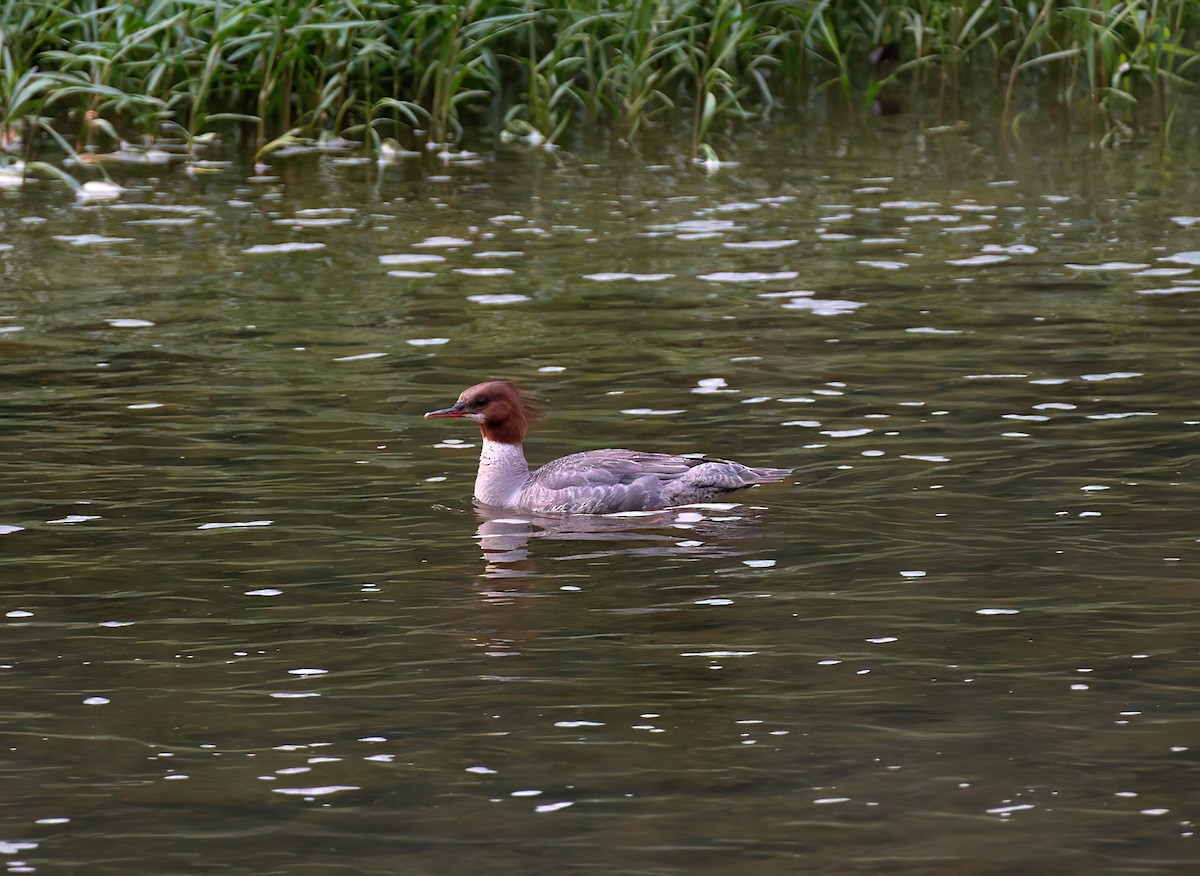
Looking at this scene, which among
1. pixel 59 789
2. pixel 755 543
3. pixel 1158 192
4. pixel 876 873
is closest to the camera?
pixel 876 873

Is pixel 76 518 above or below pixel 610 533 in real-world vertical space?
above

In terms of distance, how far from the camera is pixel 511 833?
229 inches

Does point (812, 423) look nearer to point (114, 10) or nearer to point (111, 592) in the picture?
point (111, 592)

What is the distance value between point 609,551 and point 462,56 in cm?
997

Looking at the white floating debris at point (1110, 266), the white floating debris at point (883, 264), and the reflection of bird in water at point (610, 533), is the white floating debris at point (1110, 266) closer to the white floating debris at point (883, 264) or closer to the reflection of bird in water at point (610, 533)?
the white floating debris at point (883, 264)

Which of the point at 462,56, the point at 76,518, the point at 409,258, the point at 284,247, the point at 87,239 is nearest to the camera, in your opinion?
the point at 76,518

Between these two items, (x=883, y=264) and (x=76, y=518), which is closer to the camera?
(x=76, y=518)

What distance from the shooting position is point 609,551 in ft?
28.5

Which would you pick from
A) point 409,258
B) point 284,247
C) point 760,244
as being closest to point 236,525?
point 409,258

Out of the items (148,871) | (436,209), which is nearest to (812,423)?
(148,871)

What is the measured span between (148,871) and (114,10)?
12928mm

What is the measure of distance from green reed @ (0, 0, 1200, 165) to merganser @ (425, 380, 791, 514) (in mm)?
7829

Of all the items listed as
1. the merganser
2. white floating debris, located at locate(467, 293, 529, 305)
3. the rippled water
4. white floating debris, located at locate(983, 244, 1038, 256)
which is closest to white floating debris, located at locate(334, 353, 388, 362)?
the rippled water

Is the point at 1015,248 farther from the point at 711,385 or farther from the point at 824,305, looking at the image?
the point at 711,385
